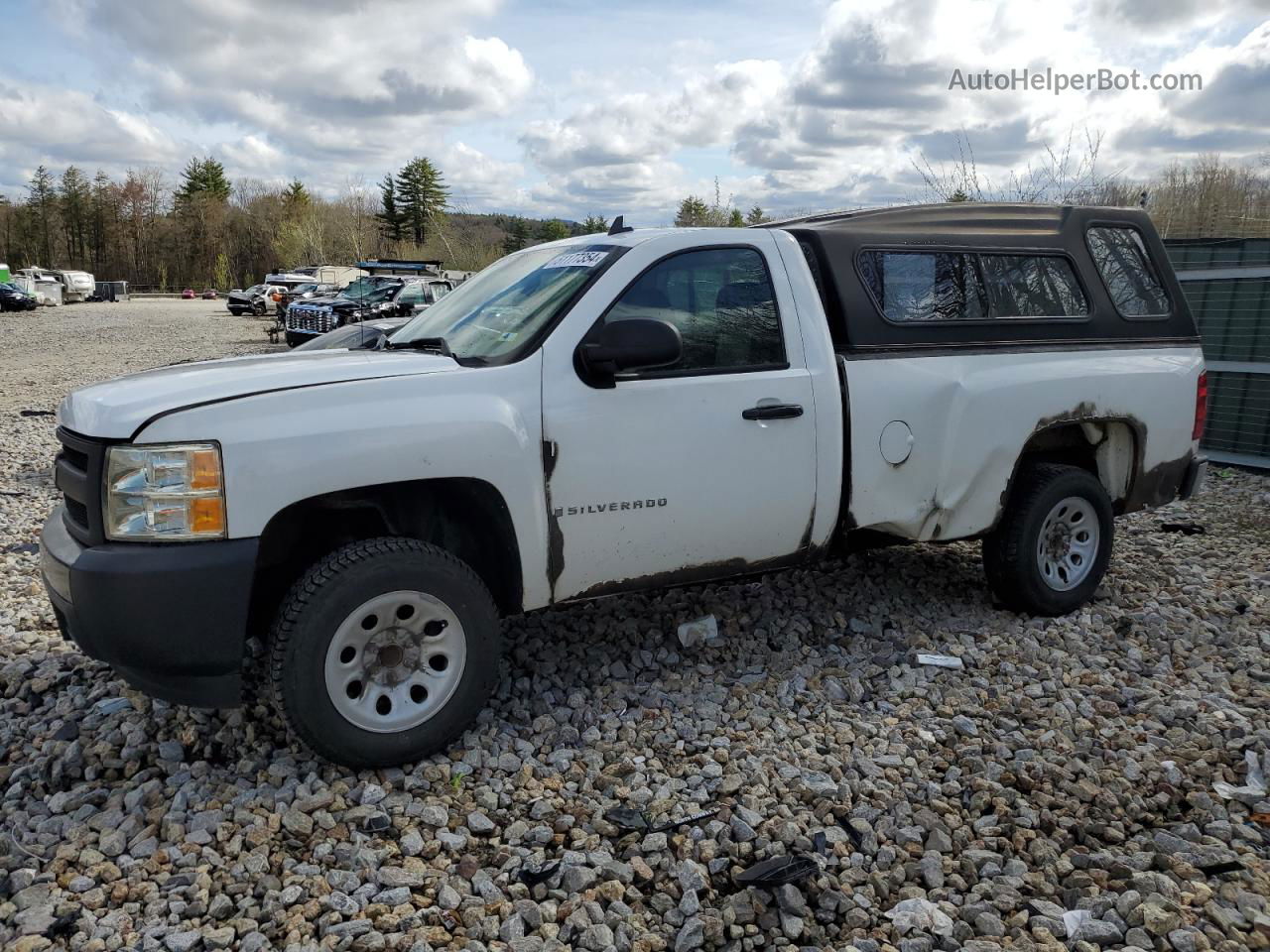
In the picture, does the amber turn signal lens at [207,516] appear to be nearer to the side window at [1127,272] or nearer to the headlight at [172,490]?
the headlight at [172,490]

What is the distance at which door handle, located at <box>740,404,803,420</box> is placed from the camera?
4.11 m

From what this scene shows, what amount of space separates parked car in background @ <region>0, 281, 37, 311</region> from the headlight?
155 feet

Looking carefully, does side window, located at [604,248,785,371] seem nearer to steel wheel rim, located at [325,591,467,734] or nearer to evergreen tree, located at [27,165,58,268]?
steel wheel rim, located at [325,591,467,734]

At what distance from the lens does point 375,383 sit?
3.57 m

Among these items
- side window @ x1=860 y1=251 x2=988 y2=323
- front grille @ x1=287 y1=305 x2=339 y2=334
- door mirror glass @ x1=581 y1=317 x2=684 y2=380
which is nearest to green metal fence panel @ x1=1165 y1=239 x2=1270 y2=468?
side window @ x1=860 y1=251 x2=988 y2=323

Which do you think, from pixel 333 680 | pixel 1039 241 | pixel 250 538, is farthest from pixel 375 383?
pixel 1039 241

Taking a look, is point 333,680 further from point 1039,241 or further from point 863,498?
point 1039,241

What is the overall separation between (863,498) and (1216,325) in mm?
7070

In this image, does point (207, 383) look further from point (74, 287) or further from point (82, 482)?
point (74, 287)

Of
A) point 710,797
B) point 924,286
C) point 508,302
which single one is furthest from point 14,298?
point 710,797

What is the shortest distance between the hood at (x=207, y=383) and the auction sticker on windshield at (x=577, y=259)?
2.33ft

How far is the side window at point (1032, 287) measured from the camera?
16.3 ft

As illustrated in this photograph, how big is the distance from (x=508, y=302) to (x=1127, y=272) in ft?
11.2

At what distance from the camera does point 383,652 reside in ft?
11.8
